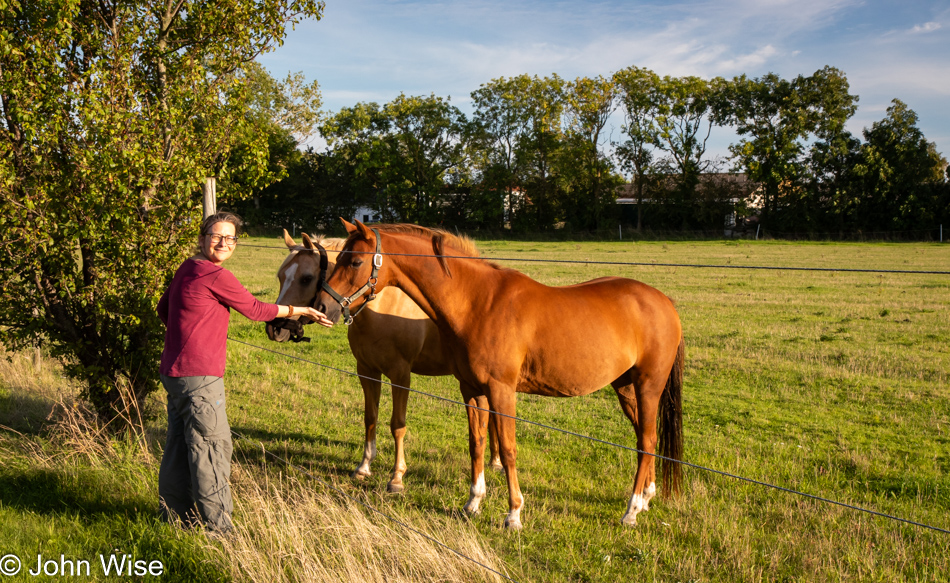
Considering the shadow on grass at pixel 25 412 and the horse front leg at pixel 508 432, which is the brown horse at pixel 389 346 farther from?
the shadow on grass at pixel 25 412

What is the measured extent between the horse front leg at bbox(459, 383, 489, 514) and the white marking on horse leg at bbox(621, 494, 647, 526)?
1.12m

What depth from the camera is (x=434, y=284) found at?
183 inches

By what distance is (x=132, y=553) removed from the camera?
387cm

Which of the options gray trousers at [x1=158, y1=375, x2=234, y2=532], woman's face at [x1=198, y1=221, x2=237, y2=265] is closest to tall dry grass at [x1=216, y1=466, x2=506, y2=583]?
gray trousers at [x1=158, y1=375, x2=234, y2=532]

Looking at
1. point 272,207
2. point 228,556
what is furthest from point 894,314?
point 272,207

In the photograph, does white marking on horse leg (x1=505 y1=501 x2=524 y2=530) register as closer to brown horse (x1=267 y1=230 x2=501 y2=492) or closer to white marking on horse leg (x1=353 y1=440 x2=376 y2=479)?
brown horse (x1=267 y1=230 x2=501 y2=492)

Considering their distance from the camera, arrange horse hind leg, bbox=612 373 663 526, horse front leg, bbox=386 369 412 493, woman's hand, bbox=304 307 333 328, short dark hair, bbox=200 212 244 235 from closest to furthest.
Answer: short dark hair, bbox=200 212 244 235
woman's hand, bbox=304 307 333 328
horse hind leg, bbox=612 373 663 526
horse front leg, bbox=386 369 412 493

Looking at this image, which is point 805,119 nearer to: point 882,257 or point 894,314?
point 882,257

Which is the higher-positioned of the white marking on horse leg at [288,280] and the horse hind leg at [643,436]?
the white marking on horse leg at [288,280]

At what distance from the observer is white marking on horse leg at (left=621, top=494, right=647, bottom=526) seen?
4.62 meters

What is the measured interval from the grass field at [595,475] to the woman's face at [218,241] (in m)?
1.70

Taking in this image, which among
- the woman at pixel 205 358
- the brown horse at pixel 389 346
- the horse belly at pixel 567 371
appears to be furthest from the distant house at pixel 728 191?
the woman at pixel 205 358

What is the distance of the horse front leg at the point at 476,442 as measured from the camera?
481cm

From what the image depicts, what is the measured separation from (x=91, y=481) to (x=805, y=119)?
5022cm
